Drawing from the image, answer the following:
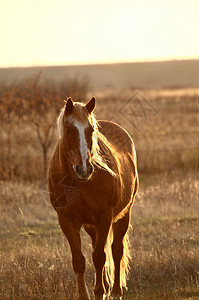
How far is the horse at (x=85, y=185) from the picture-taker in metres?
4.10

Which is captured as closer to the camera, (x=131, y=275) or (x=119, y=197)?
(x=119, y=197)

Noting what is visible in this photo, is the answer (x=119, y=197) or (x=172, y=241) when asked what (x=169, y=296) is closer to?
(x=119, y=197)

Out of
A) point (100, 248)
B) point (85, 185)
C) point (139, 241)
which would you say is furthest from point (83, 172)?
point (139, 241)

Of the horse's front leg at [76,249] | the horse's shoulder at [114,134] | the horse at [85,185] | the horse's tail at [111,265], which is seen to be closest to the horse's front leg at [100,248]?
the horse at [85,185]

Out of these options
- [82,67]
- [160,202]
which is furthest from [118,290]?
[82,67]

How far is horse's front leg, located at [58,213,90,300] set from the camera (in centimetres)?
466

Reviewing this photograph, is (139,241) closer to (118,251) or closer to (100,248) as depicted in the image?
(118,251)

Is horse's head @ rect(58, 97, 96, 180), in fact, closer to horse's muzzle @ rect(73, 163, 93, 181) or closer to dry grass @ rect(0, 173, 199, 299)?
horse's muzzle @ rect(73, 163, 93, 181)

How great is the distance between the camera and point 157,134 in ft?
59.5

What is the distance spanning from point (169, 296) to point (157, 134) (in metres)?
13.2

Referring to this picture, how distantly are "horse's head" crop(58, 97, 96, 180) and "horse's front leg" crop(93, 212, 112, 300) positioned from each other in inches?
28.0

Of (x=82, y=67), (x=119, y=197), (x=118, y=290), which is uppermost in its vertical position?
(x=82, y=67)

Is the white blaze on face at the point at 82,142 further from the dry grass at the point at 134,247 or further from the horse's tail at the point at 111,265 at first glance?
the dry grass at the point at 134,247

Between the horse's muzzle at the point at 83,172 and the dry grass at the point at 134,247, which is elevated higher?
the horse's muzzle at the point at 83,172
